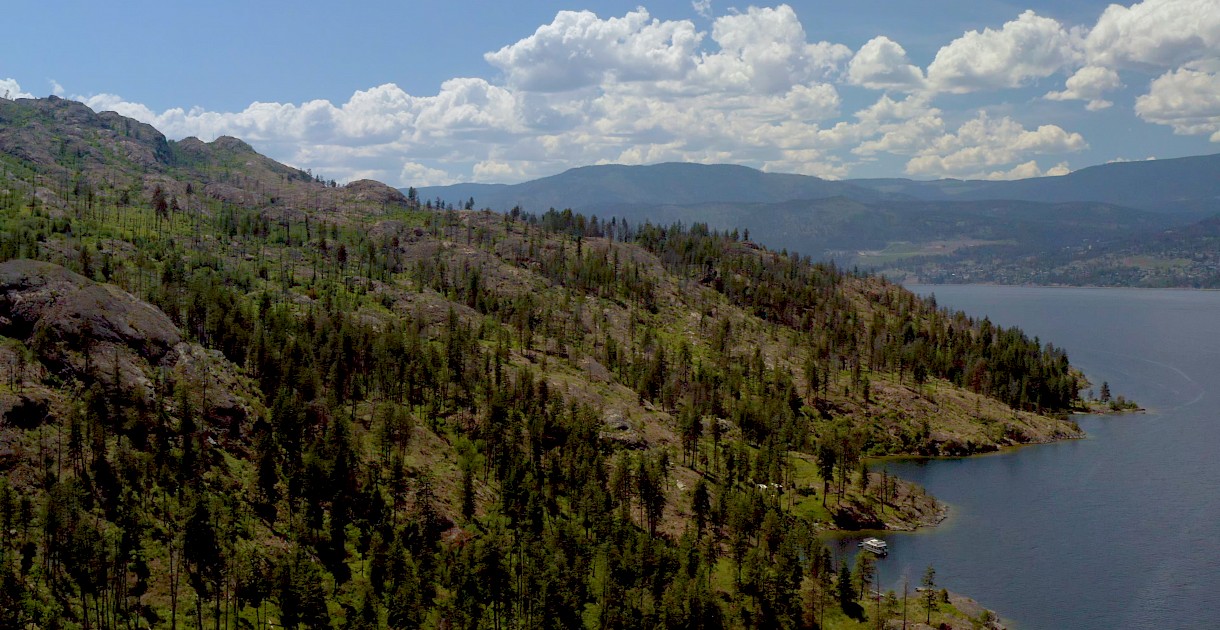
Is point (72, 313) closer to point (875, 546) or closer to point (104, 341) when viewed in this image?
point (104, 341)

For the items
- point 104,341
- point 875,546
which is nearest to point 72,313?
point 104,341

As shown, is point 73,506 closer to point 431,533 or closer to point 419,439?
point 431,533

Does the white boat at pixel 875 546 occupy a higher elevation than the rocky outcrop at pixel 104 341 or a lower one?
lower

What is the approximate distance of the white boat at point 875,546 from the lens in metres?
171

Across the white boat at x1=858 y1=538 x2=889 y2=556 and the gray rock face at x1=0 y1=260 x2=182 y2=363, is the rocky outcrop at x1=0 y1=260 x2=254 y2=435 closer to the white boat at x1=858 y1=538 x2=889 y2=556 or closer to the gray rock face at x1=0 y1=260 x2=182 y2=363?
the gray rock face at x1=0 y1=260 x2=182 y2=363

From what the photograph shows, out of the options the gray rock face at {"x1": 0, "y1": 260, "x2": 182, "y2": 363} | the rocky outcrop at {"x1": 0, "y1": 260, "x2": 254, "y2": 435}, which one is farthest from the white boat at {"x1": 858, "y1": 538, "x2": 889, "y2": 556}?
the gray rock face at {"x1": 0, "y1": 260, "x2": 182, "y2": 363}

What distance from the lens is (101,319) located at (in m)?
156

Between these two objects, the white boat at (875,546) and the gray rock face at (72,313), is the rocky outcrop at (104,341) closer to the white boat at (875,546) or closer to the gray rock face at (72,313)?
the gray rock face at (72,313)

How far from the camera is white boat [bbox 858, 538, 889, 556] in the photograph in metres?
171

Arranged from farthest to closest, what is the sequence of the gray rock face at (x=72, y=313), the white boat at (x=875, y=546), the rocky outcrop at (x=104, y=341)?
1. the white boat at (x=875, y=546)
2. the gray rock face at (x=72, y=313)
3. the rocky outcrop at (x=104, y=341)

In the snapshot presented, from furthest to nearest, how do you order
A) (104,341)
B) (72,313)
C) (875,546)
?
(875,546)
(72,313)
(104,341)

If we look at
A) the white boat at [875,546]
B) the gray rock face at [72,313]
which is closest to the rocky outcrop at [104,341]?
the gray rock face at [72,313]

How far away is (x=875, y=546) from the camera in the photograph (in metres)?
172

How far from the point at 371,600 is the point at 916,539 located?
119 m
